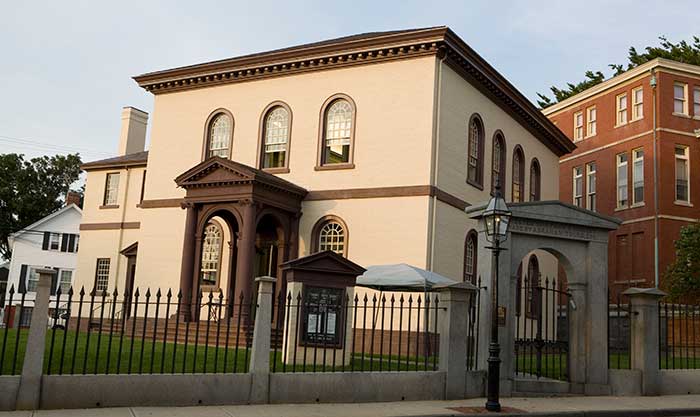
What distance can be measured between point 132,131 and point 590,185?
933 inches

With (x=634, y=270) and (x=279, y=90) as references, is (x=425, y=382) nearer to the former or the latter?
(x=279, y=90)

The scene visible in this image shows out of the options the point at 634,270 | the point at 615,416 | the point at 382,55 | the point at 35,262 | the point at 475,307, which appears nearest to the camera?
the point at 615,416

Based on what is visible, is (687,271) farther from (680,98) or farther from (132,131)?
(132,131)

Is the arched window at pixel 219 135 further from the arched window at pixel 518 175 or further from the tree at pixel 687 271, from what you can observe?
the tree at pixel 687 271

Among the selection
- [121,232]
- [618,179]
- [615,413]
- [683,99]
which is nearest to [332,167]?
[121,232]

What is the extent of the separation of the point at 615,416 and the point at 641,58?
38.9 meters

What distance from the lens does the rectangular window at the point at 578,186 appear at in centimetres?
3794

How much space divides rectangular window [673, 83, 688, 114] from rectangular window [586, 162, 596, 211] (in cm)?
515

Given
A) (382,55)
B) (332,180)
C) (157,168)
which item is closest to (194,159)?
(157,168)

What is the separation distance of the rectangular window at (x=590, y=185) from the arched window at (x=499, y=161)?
1335 cm

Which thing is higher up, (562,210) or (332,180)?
(332,180)

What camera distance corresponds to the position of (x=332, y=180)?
73.2 ft

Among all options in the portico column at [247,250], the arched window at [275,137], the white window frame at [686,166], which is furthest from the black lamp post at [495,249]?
the white window frame at [686,166]

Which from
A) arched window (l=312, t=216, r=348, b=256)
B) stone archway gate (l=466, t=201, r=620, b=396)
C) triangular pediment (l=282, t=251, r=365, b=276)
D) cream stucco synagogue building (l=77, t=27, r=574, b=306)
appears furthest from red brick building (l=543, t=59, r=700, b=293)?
triangular pediment (l=282, t=251, r=365, b=276)
